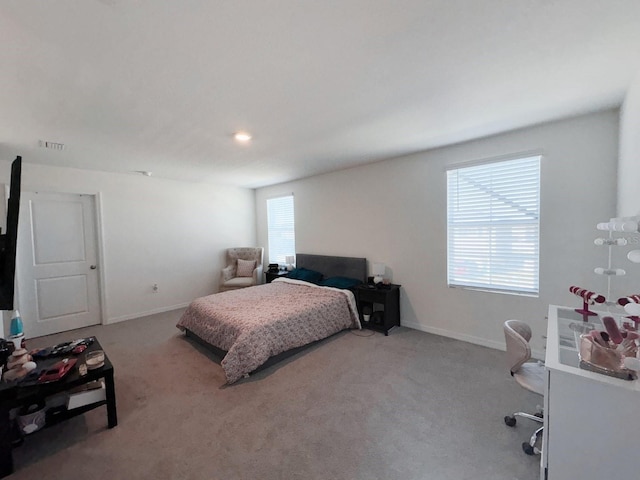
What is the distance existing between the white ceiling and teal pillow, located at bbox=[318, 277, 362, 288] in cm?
213

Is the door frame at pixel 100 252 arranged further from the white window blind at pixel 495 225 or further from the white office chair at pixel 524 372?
the white office chair at pixel 524 372

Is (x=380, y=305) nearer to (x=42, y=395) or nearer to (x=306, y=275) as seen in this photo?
(x=306, y=275)

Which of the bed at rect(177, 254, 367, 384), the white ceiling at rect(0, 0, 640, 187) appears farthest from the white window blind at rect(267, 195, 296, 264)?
the white ceiling at rect(0, 0, 640, 187)

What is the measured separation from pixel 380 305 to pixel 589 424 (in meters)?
2.89

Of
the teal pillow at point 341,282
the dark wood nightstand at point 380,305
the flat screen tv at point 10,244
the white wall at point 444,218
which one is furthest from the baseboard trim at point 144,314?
the dark wood nightstand at point 380,305

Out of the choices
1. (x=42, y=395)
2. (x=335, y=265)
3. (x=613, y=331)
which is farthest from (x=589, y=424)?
(x=335, y=265)

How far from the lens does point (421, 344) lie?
338cm

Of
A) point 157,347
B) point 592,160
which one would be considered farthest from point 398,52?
point 157,347

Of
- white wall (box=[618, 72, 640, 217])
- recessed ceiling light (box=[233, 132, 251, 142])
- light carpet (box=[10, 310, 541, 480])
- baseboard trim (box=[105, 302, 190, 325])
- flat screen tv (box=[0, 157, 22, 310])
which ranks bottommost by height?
light carpet (box=[10, 310, 541, 480])

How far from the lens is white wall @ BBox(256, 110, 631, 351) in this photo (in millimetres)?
2609

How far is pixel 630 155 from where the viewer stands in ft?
6.61

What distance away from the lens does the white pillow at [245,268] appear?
219 inches

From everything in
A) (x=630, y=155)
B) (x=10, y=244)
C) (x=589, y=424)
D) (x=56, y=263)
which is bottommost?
(x=589, y=424)

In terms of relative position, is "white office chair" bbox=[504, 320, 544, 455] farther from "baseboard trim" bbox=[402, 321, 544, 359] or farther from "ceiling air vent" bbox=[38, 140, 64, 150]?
"ceiling air vent" bbox=[38, 140, 64, 150]
